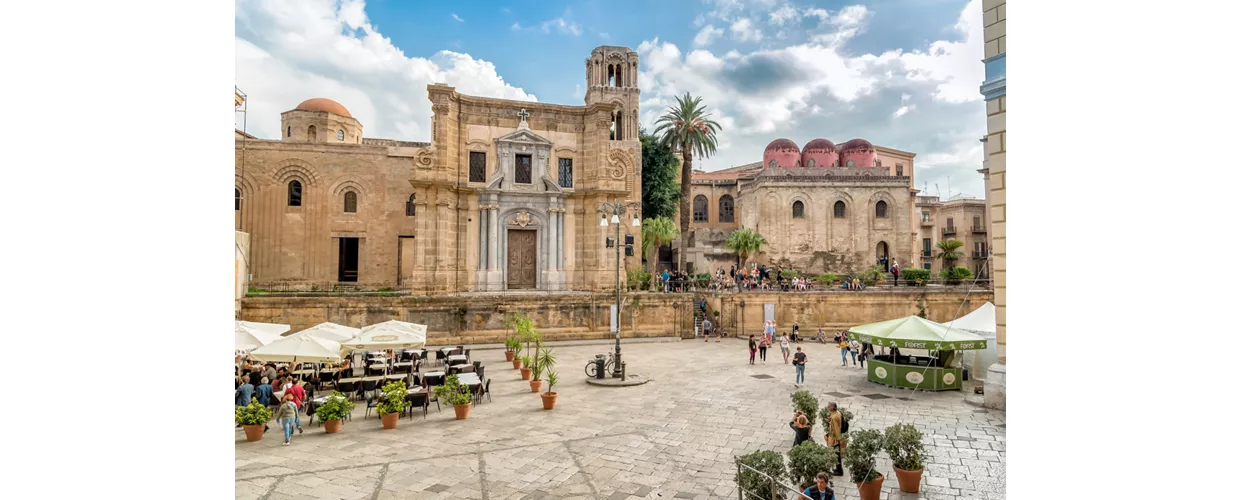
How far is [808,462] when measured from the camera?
646cm

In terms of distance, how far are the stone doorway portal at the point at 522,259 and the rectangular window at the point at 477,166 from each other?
2.85m

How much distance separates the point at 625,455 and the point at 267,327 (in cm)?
1141

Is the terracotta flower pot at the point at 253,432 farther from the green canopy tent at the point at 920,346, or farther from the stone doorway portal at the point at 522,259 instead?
the stone doorway portal at the point at 522,259

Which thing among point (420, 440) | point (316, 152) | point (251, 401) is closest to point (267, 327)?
point (251, 401)

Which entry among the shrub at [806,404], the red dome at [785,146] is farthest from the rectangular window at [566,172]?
the red dome at [785,146]

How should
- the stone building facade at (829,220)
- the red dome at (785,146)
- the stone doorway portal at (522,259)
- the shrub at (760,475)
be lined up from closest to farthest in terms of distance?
the shrub at (760,475) < the stone doorway portal at (522,259) < the stone building facade at (829,220) < the red dome at (785,146)

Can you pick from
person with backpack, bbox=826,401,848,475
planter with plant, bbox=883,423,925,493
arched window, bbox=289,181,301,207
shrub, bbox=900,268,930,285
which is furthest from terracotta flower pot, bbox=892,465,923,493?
arched window, bbox=289,181,301,207

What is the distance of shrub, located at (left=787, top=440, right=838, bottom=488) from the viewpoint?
6363 mm

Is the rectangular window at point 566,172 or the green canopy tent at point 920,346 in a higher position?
the rectangular window at point 566,172

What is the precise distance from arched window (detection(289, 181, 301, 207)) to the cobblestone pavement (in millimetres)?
20828

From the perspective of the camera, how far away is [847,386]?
1498cm

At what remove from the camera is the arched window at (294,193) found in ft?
96.6

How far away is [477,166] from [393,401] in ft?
56.5

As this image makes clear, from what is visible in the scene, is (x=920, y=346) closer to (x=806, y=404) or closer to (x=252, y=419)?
(x=806, y=404)
